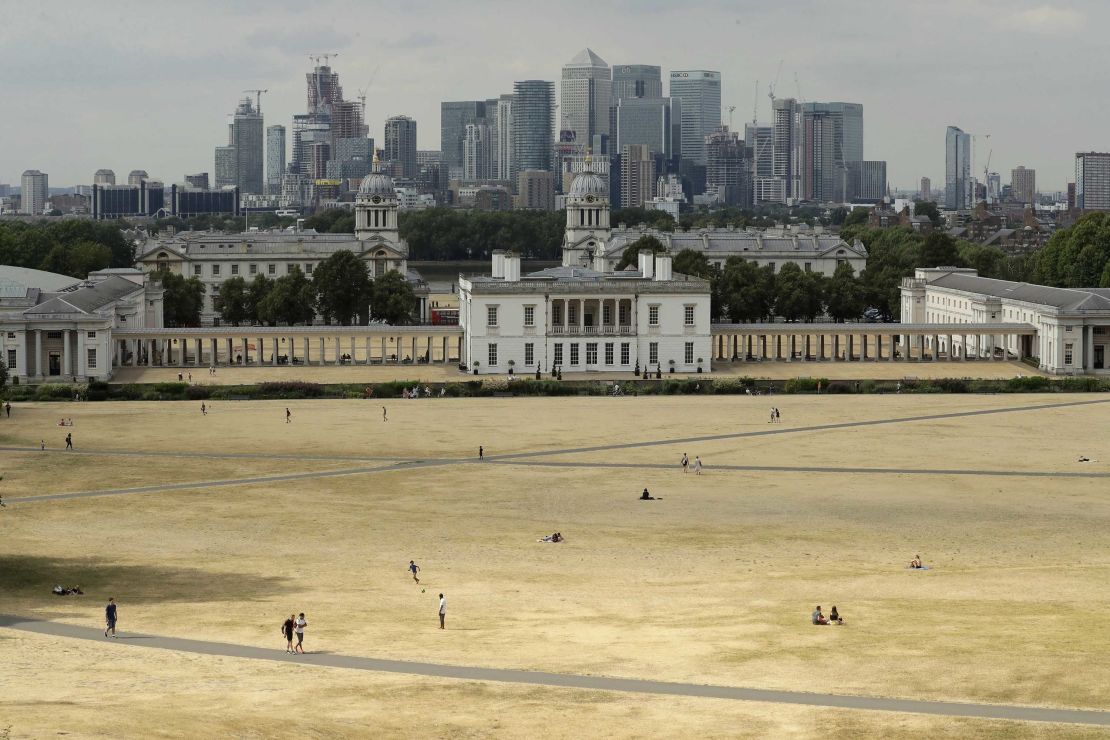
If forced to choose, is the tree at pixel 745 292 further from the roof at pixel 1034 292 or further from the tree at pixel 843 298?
the roof at pixel 1034 292

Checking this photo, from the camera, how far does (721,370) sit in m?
113

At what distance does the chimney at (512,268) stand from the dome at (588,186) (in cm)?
6039

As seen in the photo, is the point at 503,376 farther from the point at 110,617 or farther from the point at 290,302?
the point at 110,617

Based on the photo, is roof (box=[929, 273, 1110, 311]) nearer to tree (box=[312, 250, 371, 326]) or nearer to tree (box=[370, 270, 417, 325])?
tree (box=[370, 270, 417, 325])

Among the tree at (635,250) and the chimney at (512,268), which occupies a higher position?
the tree at (635,250)

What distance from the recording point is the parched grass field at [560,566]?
38.4 metres

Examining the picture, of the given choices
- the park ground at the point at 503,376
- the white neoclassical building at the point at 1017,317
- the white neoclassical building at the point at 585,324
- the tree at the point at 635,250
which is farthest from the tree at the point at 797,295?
the white neoclassical building at the point at 585,324

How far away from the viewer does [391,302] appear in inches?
5059

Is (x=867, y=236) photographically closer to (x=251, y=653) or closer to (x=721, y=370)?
(x=721, y=370)

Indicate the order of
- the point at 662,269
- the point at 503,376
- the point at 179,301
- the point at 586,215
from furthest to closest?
the point at 586,215 → the point at 179,301 → the point at 662,269 → the point at 503,376

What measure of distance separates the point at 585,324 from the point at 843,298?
28213 millimetres

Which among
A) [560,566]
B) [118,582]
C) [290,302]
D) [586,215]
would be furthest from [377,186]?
[118,582]

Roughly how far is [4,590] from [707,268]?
9002cm

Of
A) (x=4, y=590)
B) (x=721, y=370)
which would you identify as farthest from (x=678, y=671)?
(x=721, y=370)
